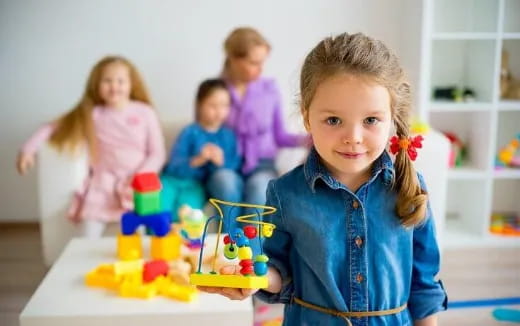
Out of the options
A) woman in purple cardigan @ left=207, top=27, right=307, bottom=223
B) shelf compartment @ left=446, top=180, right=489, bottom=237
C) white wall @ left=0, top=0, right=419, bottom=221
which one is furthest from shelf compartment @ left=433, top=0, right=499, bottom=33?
woman in purple cardigan @ left=207, top=27, right=307, bottom=223

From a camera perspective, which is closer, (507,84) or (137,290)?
(137,290)

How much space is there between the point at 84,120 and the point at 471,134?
1.36m

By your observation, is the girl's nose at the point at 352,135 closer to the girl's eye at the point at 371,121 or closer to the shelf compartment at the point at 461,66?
the girl's eye at the point at 371,121

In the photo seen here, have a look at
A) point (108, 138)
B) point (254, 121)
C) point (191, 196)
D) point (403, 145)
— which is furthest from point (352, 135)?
point (108, 138)

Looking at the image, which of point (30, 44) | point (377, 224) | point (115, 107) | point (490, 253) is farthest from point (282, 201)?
point (30, 44)

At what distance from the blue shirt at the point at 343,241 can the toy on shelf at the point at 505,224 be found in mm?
1565

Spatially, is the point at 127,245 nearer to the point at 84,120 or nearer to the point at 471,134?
the point at 84,120

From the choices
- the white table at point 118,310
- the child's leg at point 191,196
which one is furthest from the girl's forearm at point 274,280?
the child's leg at point 191,196

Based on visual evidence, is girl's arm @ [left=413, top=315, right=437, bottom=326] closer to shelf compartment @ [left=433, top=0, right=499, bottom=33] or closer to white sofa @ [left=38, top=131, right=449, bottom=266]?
white sofa @ [left=38, top=131, right=449, bottom=266]

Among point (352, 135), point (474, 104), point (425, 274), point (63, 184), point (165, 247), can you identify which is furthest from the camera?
point (474, 104)

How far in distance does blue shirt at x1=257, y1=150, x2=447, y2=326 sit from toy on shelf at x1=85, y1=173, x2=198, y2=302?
1.82 feet

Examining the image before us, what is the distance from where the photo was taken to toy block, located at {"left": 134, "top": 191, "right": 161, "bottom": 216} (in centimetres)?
163

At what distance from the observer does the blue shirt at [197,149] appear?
2.08 m

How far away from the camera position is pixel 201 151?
80.3 inches
